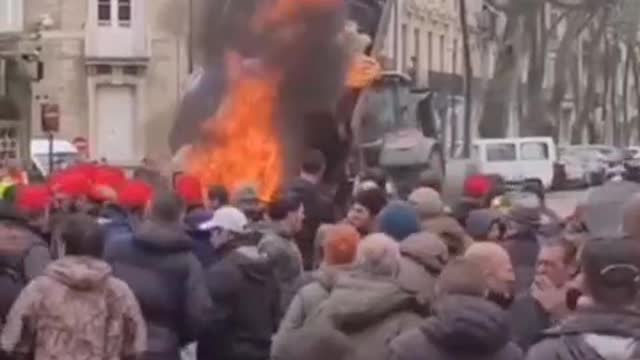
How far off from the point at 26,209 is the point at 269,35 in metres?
16.3

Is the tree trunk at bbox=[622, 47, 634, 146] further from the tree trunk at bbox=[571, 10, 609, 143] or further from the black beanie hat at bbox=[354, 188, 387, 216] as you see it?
the black beanie hat at bbox=[354, 188, 387, 216]

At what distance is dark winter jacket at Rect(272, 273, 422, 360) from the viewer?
27.8ft

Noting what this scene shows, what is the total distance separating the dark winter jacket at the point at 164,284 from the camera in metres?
10.2

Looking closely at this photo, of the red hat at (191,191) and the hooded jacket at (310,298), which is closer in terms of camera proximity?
the hooded jacket at (310,298)

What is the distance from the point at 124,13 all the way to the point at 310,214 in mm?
43083

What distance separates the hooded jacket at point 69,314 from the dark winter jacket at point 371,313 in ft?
3.94

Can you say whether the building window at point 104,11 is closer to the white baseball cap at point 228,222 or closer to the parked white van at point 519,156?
the parked white van at point 519,156

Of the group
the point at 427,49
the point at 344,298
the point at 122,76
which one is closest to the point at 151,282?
the point at 344,298

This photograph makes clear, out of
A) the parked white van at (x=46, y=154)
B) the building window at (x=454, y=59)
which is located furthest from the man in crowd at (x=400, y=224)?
the building window at (x=454, y=59)

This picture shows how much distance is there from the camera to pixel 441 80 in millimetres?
66875

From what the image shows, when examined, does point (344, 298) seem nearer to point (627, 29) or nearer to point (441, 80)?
point (441, 80)

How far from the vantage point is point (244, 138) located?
26312 mm

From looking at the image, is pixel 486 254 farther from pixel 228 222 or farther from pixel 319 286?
pixel 228 222

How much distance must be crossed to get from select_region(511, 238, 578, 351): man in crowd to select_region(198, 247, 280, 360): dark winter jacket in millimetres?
1920
